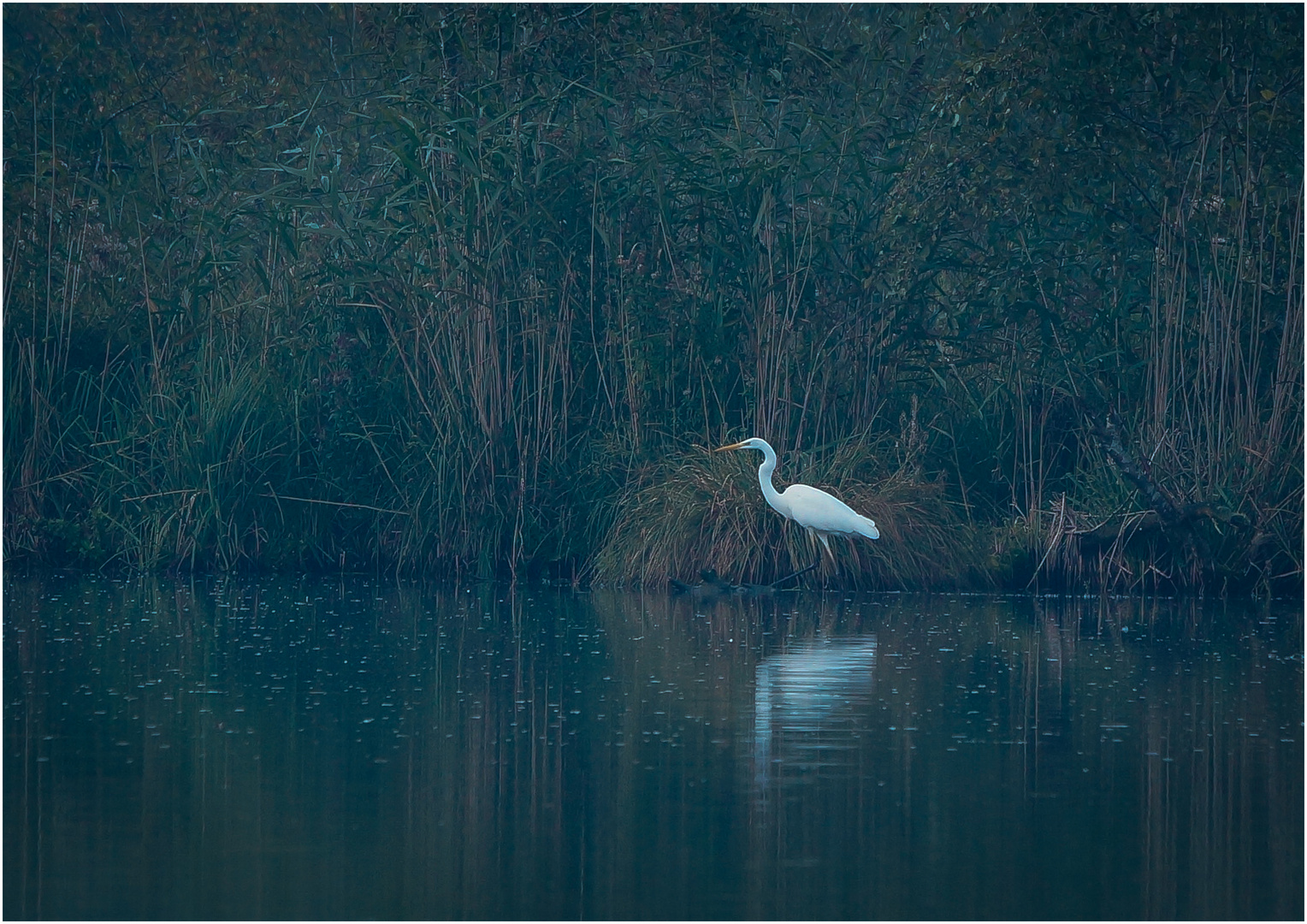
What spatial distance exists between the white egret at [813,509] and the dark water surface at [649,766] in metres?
0.94

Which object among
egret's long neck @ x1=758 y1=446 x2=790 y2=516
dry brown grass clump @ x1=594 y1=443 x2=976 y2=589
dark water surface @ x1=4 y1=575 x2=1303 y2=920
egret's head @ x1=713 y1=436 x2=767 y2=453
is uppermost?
egret's head @ x1=713 y1=436 x2=767 y2=453

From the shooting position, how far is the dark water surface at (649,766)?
15.0ft

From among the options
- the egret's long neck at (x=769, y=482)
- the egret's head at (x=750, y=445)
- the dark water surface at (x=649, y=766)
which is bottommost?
the dark water surface at (x=649, y=766)

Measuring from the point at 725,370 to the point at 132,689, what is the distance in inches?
223

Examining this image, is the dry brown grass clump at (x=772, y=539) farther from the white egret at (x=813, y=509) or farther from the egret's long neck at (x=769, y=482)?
the egret's long neck at (x=769, y=482)

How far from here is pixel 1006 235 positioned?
12.0 m

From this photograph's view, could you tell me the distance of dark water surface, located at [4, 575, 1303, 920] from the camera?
458 centimetres

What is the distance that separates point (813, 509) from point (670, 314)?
2106 mm

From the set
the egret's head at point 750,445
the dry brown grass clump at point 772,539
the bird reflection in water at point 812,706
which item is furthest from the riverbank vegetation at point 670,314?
the bird reflection in water at point 812,706

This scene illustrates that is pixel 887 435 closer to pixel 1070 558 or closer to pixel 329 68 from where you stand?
pixel 1070 558

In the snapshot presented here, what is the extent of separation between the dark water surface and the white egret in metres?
0.94

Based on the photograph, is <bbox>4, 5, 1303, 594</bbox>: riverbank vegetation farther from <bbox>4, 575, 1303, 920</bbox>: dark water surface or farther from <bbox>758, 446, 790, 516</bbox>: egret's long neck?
<bbox>4, 575, 1303, 920</bbox>: dark water surface

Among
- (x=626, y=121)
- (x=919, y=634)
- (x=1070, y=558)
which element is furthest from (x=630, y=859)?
(x=626, y=121)

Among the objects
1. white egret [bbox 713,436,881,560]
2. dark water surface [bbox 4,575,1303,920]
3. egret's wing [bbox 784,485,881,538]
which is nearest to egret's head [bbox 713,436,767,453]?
white egret [bbox 713,436,881,560]
